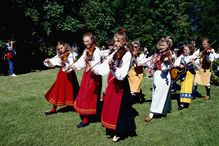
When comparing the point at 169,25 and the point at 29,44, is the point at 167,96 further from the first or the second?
the point at 169,25

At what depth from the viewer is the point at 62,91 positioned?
8023 millimetres

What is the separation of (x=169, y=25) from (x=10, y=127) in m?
26.8

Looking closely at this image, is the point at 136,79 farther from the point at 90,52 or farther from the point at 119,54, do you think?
the point at 119,54

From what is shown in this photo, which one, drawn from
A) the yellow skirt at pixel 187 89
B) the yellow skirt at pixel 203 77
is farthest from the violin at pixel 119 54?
the yellow skirt at pixel 203 77

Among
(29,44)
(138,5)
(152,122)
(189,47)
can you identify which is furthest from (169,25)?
(152,122)

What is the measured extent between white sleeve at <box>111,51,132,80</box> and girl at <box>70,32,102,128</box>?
3.71ft

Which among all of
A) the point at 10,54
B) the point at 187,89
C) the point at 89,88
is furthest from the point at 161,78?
the point at 10,54

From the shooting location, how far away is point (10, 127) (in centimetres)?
738

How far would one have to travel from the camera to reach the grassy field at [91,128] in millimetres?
6586

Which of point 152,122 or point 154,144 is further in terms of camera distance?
point 152,122

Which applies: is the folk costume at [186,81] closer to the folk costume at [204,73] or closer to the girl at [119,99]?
the folk costume at [204,73]

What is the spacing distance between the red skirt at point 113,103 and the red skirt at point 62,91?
1.85 m

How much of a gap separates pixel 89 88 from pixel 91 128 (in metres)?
0.87

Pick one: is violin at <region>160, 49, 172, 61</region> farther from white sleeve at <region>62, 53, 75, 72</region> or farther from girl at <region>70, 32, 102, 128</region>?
white sleeve at <region>62, 53, 75, 72</region>
